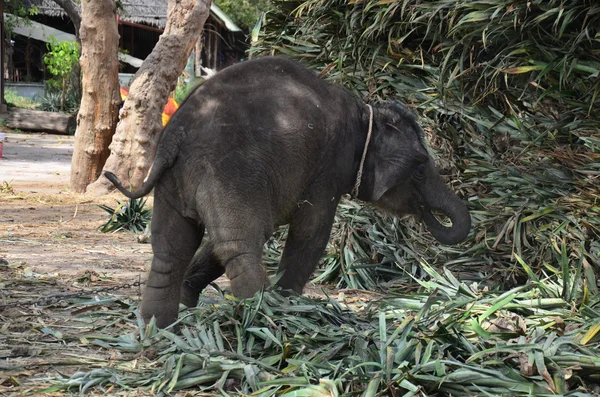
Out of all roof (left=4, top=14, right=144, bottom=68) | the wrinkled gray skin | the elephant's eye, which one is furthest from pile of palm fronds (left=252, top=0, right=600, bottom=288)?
roof (left=4, top=14, right=144, bottom=68)

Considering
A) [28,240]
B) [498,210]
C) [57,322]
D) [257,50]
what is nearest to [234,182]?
[57,322]

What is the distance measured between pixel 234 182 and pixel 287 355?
1.05 m

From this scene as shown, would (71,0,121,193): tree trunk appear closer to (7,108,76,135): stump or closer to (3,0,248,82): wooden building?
(7,108,76,135): stump

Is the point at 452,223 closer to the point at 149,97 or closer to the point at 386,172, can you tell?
the point at 386,172

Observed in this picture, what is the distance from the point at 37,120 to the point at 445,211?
20.5 m

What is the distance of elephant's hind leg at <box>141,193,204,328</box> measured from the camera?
507 cm

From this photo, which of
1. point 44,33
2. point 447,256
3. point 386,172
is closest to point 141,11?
point 44,33

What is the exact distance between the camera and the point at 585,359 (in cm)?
411

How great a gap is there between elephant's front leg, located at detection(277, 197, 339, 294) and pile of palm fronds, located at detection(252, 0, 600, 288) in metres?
1.41

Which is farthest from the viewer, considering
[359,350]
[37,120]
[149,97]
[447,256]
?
[37,120]

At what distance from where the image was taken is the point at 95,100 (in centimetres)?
1241

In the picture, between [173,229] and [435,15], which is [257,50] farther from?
[173,229]

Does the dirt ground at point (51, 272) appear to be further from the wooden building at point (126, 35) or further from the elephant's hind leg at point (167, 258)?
the wooden building at point (126, 35)

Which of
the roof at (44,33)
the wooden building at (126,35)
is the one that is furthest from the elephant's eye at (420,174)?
Result: the roof at (44,33)
